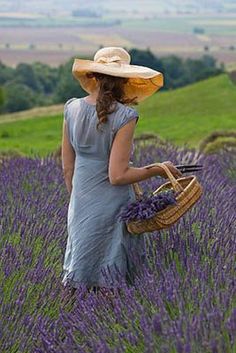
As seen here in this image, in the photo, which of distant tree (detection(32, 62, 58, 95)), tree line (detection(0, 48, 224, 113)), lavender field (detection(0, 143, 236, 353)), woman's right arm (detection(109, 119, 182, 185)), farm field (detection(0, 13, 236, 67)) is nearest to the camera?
lavender field (detection(0, 143, 236, 353))

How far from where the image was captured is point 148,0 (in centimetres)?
14975

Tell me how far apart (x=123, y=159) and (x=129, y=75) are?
1.34ft

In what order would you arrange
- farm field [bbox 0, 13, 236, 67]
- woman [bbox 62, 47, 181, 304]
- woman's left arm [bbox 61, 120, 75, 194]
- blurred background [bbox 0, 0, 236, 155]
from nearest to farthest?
woman [bbox 62, 47, 181, 304], woman's left arm [bbox 61, 120, 75, 194], blurred background [bbox 0, 0, 236, 155], farm field [bbox 0, 13, 236, 67]

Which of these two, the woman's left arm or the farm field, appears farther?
the farm field

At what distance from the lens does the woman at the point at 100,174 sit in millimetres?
4723

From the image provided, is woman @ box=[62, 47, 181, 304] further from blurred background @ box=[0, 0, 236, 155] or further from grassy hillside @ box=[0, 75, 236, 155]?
grassy hillside @ box=[0, 75, 236, 155]

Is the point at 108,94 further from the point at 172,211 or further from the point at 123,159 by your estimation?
the point at 172,211

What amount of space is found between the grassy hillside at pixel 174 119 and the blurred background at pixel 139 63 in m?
0.03

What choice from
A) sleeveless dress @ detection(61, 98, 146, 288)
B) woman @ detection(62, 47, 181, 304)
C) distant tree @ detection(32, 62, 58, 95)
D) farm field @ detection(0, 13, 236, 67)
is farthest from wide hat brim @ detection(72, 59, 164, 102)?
farm field @ detection(0, 13, 236, 67)

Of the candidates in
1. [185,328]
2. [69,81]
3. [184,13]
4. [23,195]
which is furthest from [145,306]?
[184,13]

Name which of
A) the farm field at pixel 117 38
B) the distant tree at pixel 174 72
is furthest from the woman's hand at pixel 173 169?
the farm field at pixel 117 38

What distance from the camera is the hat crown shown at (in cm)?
482

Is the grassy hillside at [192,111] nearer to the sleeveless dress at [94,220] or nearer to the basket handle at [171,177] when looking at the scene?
the sleeveless dress at [94,220]

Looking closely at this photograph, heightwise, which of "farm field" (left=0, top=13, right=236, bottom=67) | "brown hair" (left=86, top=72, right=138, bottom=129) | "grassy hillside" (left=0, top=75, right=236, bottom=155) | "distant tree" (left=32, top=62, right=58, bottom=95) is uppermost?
"brown hair" (left=86, top=72, right=138, bottom=129)
